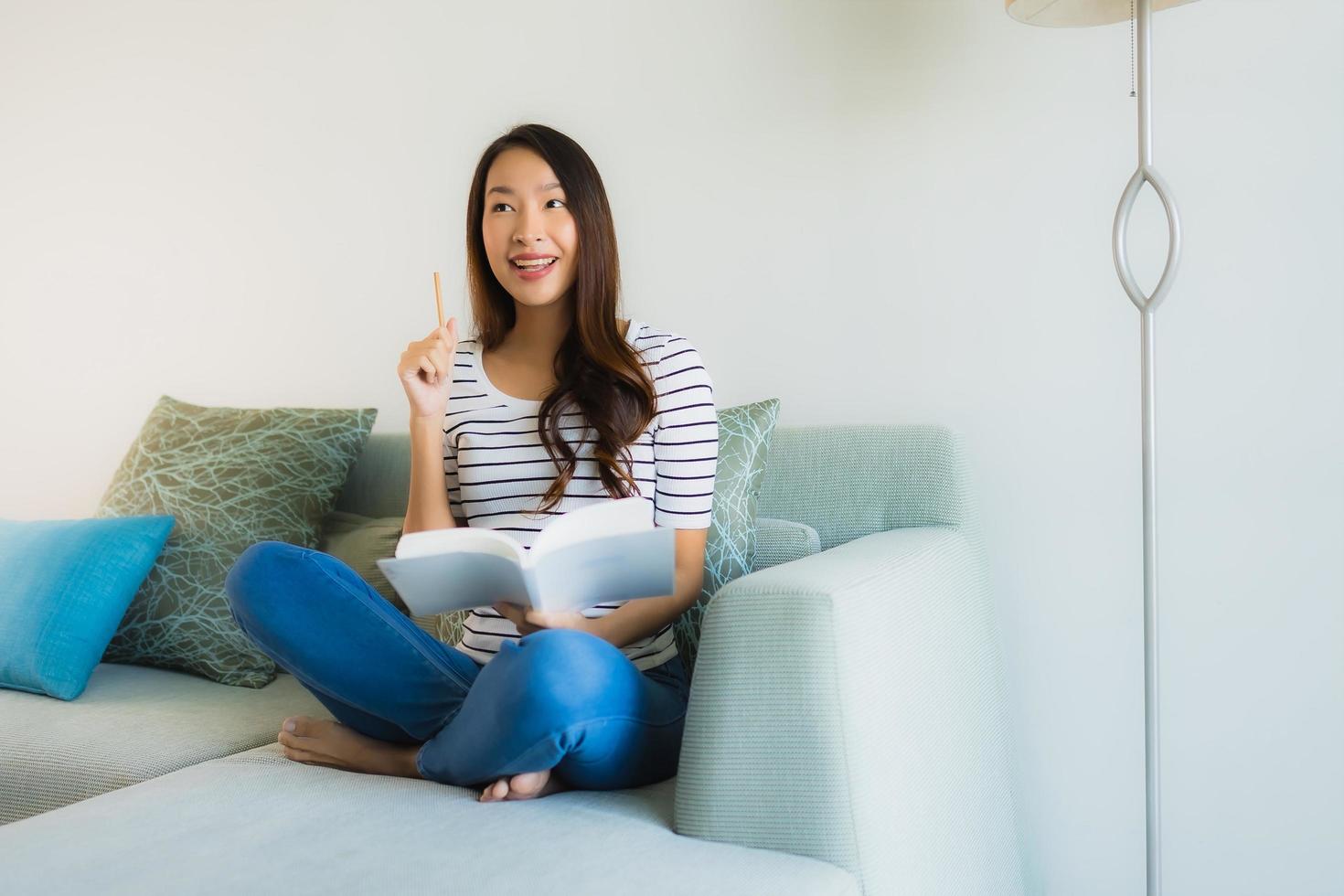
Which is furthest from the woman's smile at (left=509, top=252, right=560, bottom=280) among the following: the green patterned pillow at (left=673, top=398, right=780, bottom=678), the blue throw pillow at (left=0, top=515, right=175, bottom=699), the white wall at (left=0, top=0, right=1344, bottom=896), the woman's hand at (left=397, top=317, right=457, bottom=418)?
the blue throw pillow at (left=0, top=515, right=175, bottom=699)

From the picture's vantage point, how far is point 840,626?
123 cm

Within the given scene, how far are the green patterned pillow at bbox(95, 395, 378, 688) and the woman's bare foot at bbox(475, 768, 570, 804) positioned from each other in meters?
0.89

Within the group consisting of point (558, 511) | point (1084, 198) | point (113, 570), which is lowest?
point (113, 570)

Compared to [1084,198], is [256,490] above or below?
below

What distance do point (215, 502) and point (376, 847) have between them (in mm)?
1184

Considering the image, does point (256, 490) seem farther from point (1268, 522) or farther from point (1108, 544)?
point (1268, 522)

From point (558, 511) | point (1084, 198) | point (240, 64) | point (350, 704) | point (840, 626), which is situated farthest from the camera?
point (240, 64)

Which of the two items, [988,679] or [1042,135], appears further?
[1042,135]

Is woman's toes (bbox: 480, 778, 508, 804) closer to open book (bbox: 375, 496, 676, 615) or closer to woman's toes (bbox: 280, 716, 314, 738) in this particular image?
open book (bbox: 375, 496, 676, 615)

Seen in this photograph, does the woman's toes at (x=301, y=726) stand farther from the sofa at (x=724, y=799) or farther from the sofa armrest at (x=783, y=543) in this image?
the sofa armrest at (x=783, y=543)

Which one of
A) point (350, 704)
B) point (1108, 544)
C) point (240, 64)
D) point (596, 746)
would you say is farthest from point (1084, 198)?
point (240, 64)

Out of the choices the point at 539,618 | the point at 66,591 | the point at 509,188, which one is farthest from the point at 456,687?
the point at 66,591

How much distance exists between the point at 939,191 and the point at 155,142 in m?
2.07

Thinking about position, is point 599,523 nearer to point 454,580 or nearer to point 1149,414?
point 454,580
